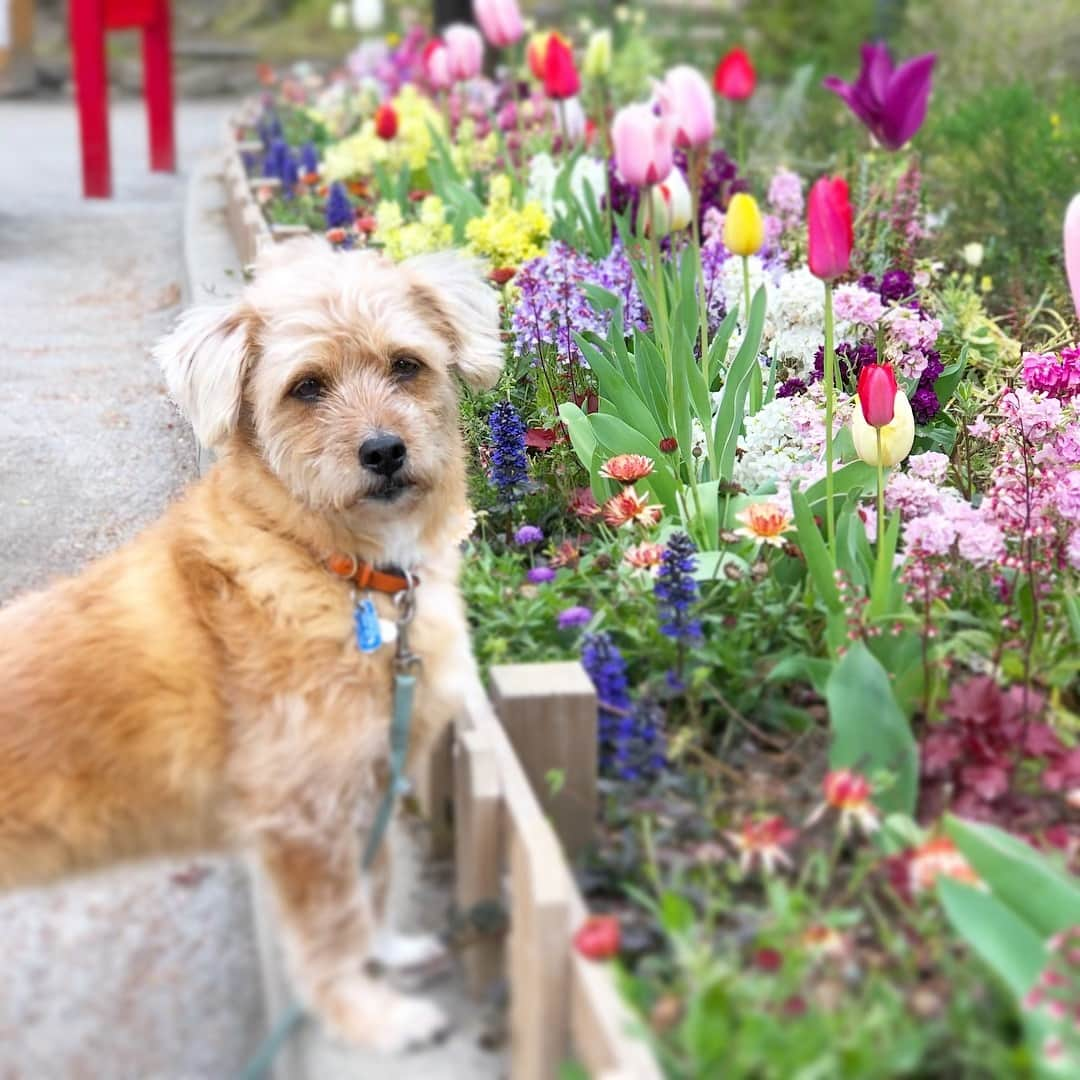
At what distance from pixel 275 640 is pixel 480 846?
0.52m

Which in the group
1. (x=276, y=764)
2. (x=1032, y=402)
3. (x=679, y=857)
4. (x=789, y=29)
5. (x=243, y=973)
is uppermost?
(x=789, y=29)

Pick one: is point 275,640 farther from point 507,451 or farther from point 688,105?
point 688,105

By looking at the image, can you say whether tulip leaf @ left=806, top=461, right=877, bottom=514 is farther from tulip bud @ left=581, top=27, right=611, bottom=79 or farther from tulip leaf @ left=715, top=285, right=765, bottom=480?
tulip bud @ left=581, top=27, right=611, bottom=79

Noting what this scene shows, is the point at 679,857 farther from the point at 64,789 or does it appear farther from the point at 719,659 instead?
the point at 64,789

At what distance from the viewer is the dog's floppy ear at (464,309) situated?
10.5ft

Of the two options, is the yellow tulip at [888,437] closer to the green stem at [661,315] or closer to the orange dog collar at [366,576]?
the green stem at [661,315]

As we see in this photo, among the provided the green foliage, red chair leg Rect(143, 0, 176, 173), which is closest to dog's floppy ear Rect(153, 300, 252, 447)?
the green foliage

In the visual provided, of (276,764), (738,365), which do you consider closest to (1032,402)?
(738,365)

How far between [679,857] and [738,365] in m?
1.68

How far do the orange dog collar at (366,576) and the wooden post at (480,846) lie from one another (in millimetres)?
325

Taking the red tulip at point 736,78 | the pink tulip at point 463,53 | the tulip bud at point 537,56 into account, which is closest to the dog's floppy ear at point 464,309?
the red tulip at point 736,78

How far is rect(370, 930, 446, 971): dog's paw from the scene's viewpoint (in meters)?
2.70

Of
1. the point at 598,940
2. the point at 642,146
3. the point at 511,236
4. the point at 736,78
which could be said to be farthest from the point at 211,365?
the point at 511,236

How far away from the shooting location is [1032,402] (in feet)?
12.9
